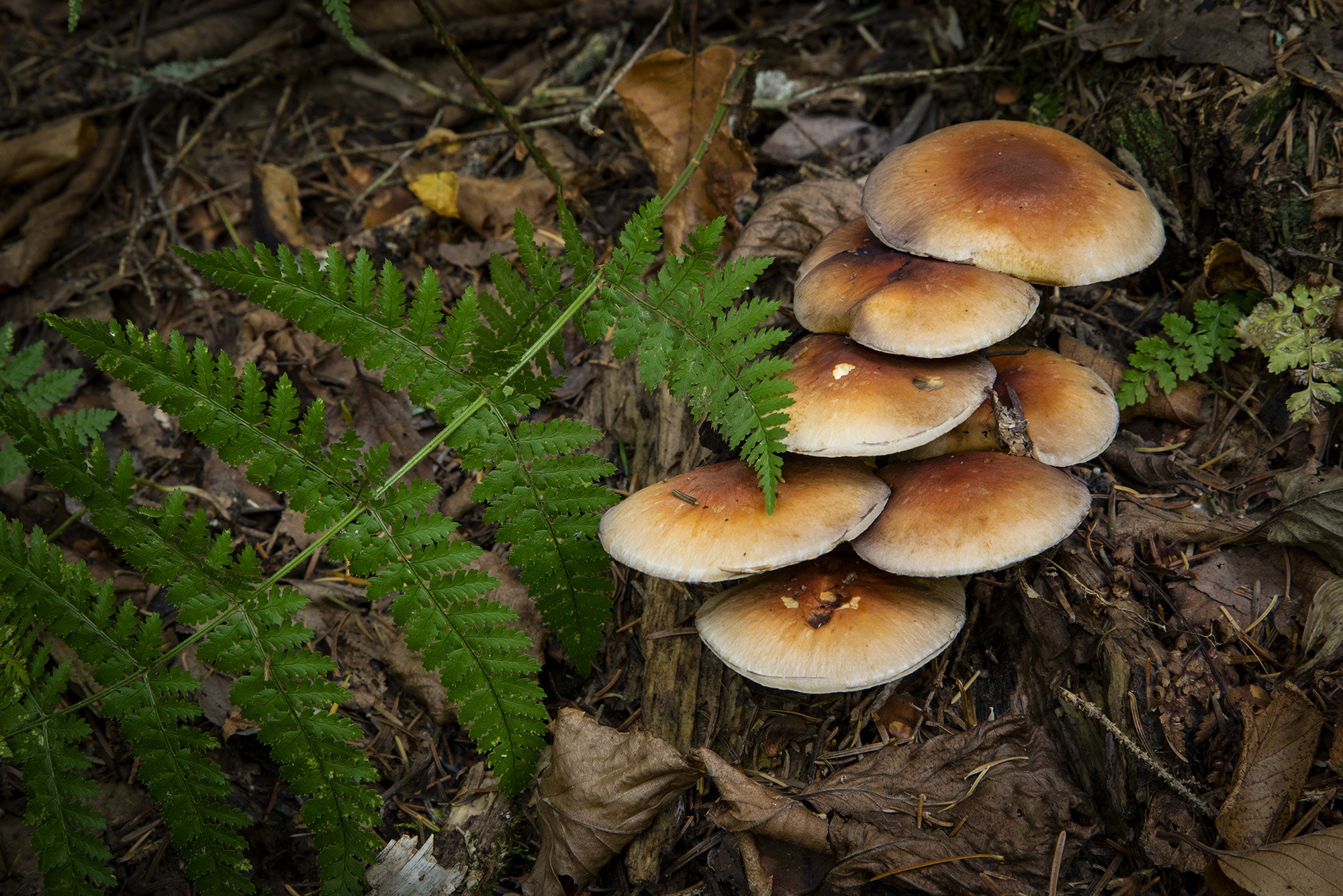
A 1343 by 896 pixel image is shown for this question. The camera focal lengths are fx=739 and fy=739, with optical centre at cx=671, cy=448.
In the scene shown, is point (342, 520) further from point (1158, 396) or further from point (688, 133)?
point (1158, 396)

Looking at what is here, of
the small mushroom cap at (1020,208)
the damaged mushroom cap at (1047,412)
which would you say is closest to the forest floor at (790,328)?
the damaged mushroom cap at (1047,412)

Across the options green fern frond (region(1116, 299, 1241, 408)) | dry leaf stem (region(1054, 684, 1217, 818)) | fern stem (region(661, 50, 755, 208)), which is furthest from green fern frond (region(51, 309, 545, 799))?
green fern frond (region(1116, 299, 1241, 408))

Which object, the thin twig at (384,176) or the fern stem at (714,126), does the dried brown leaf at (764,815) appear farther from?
the thin twig at (384,176)

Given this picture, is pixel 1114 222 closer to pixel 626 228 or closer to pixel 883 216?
pixel 883 216

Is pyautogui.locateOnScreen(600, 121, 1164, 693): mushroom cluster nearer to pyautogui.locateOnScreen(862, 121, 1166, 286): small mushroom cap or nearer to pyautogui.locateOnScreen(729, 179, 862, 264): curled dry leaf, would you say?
pyautogui.locateOnScreen(862, 121, 1166, 286): small mushroom cap

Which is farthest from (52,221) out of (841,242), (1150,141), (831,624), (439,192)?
(1150,141)
